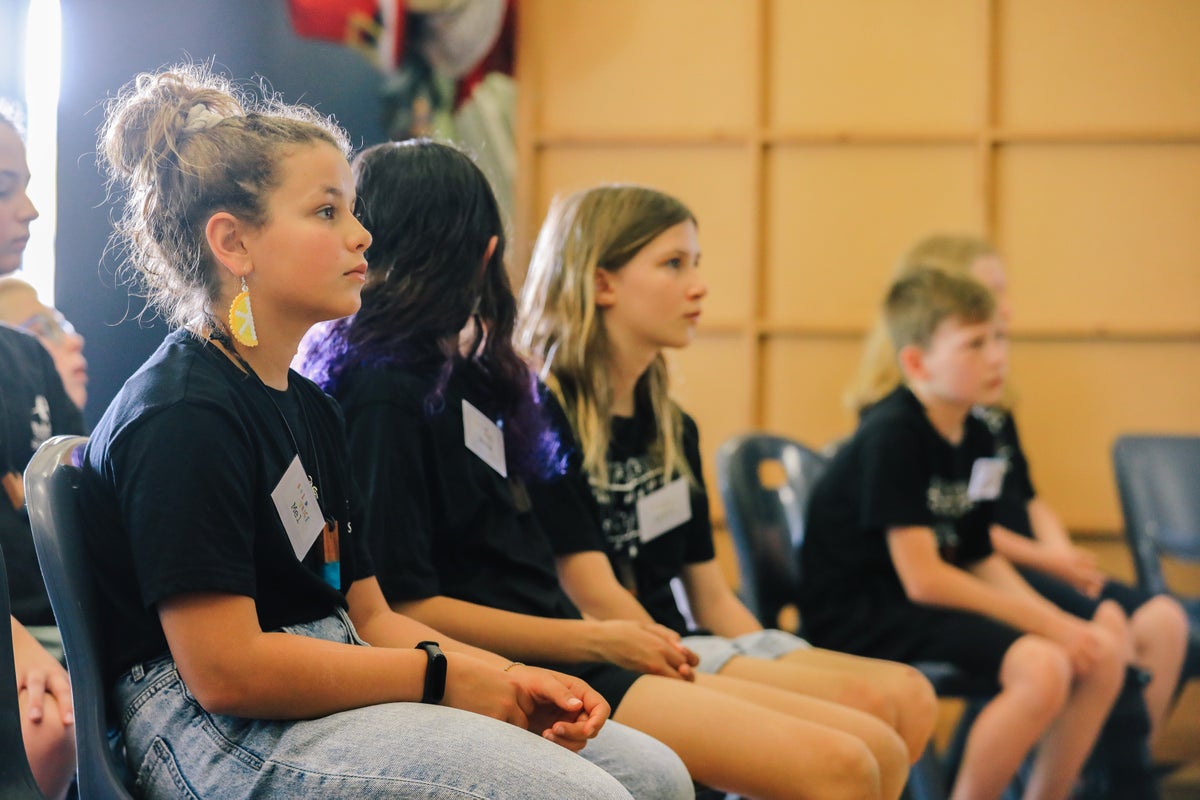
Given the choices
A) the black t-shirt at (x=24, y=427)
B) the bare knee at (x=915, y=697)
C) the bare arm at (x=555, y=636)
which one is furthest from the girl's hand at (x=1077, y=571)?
the black t-shirt at (x=24, y=427)

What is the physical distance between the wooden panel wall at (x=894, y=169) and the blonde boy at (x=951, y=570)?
1.03 m

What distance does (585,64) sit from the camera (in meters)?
3.70

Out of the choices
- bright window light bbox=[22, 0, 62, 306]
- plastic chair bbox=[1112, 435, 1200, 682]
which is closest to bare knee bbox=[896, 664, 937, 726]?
plastic chair bbox=[1112, 435, 1200, 682]

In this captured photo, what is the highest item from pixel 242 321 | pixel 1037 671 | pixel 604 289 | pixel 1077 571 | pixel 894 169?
pixel 894 169

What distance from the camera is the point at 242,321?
1205 millimetres

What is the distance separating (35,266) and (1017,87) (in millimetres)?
2665

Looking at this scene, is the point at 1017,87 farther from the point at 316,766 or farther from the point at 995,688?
the point at 316,766

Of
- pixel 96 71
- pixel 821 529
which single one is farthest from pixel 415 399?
pixel 821 529

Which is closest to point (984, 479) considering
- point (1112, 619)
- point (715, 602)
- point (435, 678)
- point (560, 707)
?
point (1112, 619)

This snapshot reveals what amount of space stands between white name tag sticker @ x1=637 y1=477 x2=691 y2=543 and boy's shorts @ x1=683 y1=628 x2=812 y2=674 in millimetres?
174

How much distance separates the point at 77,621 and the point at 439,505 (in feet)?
1.71

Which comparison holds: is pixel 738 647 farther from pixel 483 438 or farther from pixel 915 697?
pixel 483 438

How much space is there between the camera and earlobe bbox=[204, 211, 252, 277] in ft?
4.00

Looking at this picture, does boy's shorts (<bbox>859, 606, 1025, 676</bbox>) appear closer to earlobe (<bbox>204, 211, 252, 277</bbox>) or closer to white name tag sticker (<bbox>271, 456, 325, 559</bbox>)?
white name tag sticker (<bbox>271, 456, 325, 559</bbox>)
